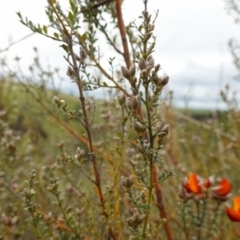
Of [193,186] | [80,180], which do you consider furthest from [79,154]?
[80,180]

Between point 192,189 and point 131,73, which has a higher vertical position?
point 131,73

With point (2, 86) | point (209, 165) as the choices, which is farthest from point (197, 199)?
point (2, 86)

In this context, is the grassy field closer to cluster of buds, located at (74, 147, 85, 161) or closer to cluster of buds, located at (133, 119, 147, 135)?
cluster of buds, located at (74, 147, 85, 161)

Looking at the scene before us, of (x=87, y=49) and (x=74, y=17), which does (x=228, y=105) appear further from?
Result: (x=74, y=17)

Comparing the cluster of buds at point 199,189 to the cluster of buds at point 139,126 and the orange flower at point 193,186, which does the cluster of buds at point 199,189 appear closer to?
the orange flower at point 193,186

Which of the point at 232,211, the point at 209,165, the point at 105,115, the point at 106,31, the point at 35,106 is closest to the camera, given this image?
the point at 232,211

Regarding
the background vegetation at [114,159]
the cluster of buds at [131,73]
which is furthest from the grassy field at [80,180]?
the cluster of buds at [131,73]

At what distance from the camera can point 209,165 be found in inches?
107

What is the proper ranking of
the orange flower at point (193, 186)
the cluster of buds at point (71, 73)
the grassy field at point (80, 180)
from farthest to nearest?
the orange flower at point (193, 186), the grassy field at point (80, 180), the cluster of buds at point (71, 73)

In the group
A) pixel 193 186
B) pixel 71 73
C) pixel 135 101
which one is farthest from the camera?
pixel 193 186

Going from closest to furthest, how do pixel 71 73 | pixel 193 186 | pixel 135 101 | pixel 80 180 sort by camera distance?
pixel 135 101 → pixel 71 73 → pixel 193 186 → pixel 80 180

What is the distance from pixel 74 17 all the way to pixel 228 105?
143cm

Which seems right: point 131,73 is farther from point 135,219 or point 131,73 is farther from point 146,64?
point 135,219

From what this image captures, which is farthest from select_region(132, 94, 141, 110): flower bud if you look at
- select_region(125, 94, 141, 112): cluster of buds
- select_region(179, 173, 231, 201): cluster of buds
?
select_region(179, 173, 231, 201): cluster of buds
